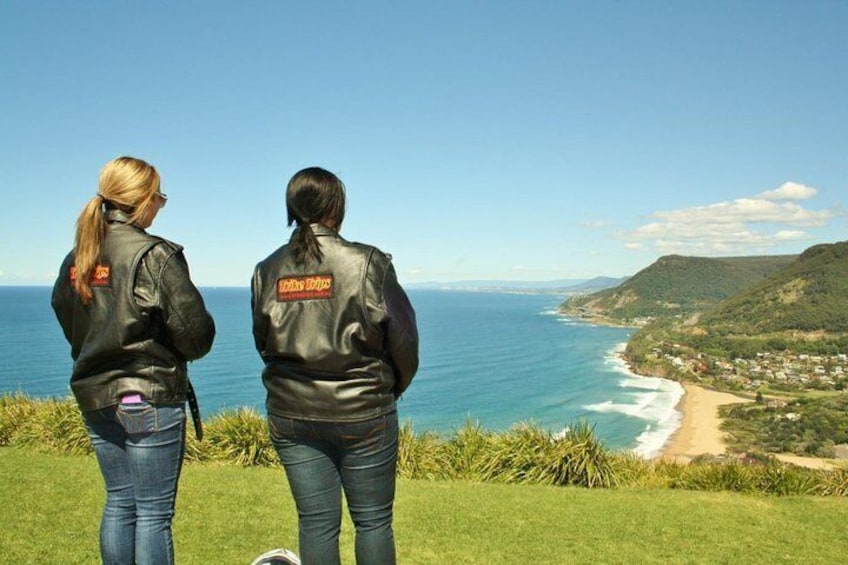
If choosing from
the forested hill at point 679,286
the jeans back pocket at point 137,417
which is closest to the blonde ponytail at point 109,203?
the jeans back pocket at point 137,417

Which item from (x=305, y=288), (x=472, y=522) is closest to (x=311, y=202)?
(x=305, y=288)

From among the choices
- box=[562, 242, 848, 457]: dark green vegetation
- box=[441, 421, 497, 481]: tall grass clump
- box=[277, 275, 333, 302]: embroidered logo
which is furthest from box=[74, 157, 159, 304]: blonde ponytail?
box=[562, 242, 848, 457]: dark green vegetation

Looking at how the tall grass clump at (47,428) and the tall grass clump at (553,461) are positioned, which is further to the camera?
the tall grass clump at (47,428)

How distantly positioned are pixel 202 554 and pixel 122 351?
2.93 m

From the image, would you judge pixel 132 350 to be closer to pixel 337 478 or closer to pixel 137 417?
pixel 137 417

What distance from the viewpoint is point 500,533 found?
559 centimetres

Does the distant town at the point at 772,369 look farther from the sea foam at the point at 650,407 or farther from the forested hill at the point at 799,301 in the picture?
the forested hill at the point at 799,301

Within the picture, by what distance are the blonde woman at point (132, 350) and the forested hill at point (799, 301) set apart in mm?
97192

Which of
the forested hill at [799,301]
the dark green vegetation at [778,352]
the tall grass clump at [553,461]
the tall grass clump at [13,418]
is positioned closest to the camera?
the tall grass clump at [553,461]

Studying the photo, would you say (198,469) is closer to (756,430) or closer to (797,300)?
(756,430)

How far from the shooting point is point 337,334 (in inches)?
86.0

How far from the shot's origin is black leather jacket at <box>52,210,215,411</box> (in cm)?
228

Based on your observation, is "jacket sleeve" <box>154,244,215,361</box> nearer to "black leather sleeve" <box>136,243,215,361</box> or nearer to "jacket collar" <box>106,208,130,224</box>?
"black leather sleeve" <box>136,243,215,361</box>

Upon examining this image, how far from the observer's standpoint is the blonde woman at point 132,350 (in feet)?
7.50
